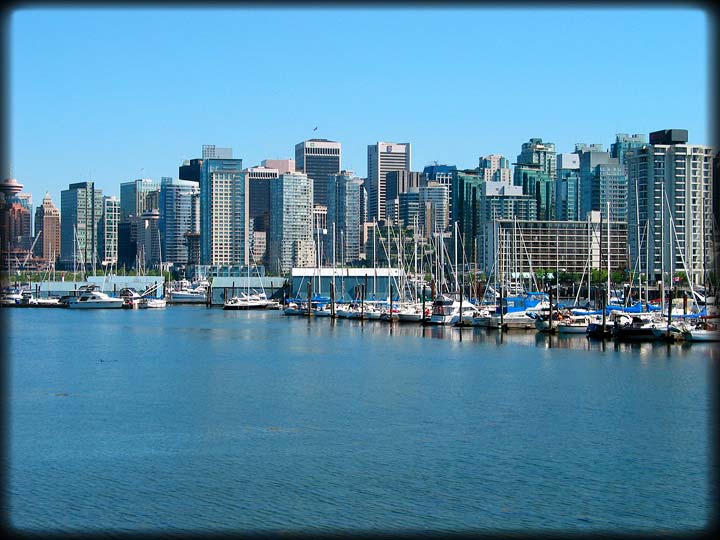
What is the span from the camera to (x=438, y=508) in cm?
1792

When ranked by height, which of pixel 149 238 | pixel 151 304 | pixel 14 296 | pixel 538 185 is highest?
pixel 538 185

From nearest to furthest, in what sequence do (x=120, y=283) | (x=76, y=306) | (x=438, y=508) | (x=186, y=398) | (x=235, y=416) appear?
(x=438, y=508) → (x=235, y=416) → (x=186, y=398) → (x=76, y=306) → (x=120, y=283)

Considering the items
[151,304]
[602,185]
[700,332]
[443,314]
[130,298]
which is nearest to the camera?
[700,332]

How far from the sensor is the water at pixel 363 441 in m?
17.7

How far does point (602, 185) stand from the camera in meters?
157

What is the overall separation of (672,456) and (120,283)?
98911mm

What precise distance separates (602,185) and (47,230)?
95.1 meters

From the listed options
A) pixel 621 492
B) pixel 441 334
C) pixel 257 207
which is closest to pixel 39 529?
pixel 621 492

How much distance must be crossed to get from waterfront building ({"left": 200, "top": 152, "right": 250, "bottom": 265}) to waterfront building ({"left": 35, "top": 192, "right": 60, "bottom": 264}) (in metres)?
26.1

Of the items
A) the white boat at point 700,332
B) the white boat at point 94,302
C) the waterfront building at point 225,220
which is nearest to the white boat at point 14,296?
the white boat at point 94,302

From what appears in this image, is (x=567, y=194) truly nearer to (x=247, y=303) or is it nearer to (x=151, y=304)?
(x=247, y=303)

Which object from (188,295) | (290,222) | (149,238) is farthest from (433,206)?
(188,295)

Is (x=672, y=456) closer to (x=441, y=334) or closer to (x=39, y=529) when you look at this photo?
(x=39, y=529)

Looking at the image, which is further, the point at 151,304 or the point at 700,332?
the point at 151,304
